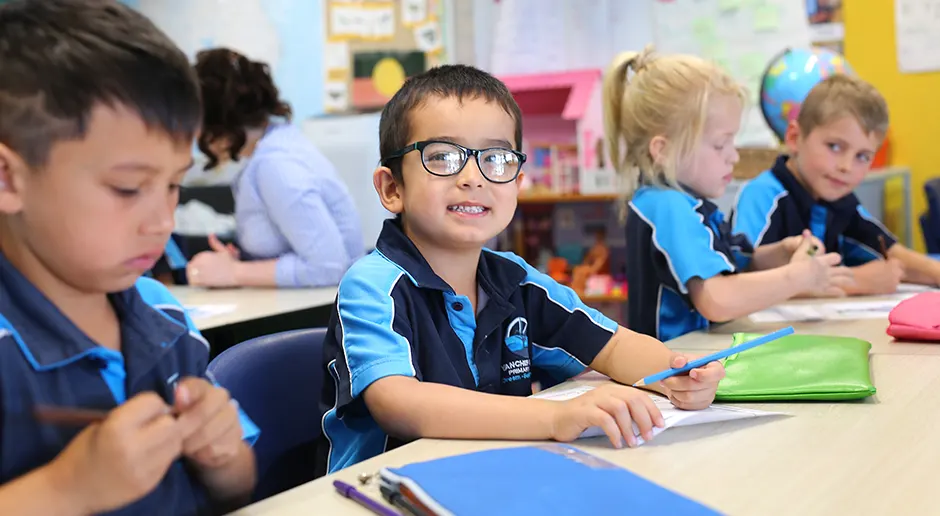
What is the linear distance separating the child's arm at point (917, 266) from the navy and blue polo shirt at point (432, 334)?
4.07 ft

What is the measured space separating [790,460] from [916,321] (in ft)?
2.49

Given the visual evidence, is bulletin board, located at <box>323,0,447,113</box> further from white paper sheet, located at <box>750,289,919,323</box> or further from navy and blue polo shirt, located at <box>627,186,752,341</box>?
white paper sheet, located at <box>750,289,919,323</box>

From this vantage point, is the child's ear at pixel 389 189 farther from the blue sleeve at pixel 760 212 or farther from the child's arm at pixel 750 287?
the blue sleeve at pixel 760 212

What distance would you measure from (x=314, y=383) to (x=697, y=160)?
0.93m

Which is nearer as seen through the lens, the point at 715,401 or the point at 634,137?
the point at 715,401

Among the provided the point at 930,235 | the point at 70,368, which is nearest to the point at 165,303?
the point at 70,368

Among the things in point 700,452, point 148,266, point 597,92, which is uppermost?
point 597,92

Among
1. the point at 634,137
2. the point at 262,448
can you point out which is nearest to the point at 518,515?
the point at 262,448

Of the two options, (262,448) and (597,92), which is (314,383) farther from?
(597,92)

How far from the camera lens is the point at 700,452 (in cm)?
93

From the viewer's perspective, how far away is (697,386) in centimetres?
109

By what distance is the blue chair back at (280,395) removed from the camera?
49.6 inches

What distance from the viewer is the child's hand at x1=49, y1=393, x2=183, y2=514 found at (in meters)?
0.65

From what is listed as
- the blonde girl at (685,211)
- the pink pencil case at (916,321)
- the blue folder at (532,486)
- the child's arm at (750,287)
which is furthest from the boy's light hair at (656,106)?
the blue folder at (532,486)
